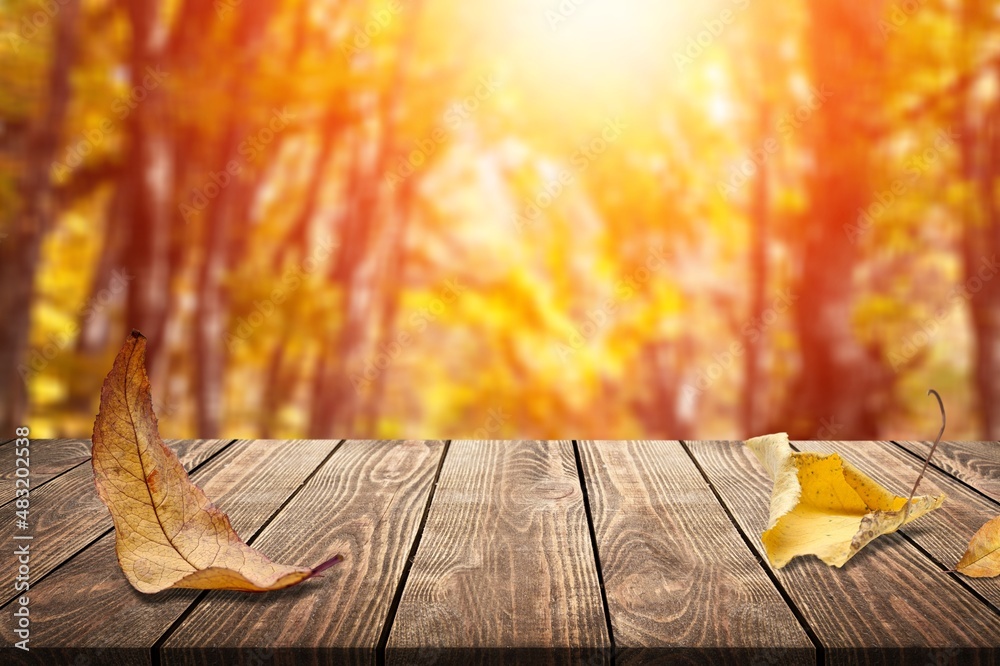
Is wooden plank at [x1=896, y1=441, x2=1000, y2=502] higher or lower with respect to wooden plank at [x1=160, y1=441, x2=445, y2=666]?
lower

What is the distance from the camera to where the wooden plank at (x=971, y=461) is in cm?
150

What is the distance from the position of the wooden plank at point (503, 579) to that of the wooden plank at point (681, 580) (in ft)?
0.11

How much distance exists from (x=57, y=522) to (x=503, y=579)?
0.66m

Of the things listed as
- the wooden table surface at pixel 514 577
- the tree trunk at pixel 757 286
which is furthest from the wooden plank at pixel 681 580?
the tree trunk at pixel 757 286

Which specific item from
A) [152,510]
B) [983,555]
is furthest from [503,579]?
[983,555]

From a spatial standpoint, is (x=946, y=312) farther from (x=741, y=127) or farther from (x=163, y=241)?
(x=163, y=241)

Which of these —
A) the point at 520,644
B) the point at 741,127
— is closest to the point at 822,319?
the point at 741,127

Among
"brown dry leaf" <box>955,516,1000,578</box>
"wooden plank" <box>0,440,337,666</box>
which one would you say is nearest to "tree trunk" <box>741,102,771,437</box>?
"brown dry leaf" <box>955,516,1000,578</box>

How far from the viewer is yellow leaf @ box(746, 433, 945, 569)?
3.47 ft

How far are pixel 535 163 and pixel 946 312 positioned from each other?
108 centimetres

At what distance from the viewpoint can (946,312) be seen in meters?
2.21

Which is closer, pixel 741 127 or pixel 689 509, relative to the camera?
pixel 689 509

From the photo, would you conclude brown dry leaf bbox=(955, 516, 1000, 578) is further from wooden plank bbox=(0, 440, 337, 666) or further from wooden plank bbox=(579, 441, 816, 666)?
wooden plank bbox=(0, 440, 337, 666)

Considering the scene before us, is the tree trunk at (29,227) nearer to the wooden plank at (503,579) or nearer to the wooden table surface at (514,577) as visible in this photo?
the wooden table surface at (514,577)
